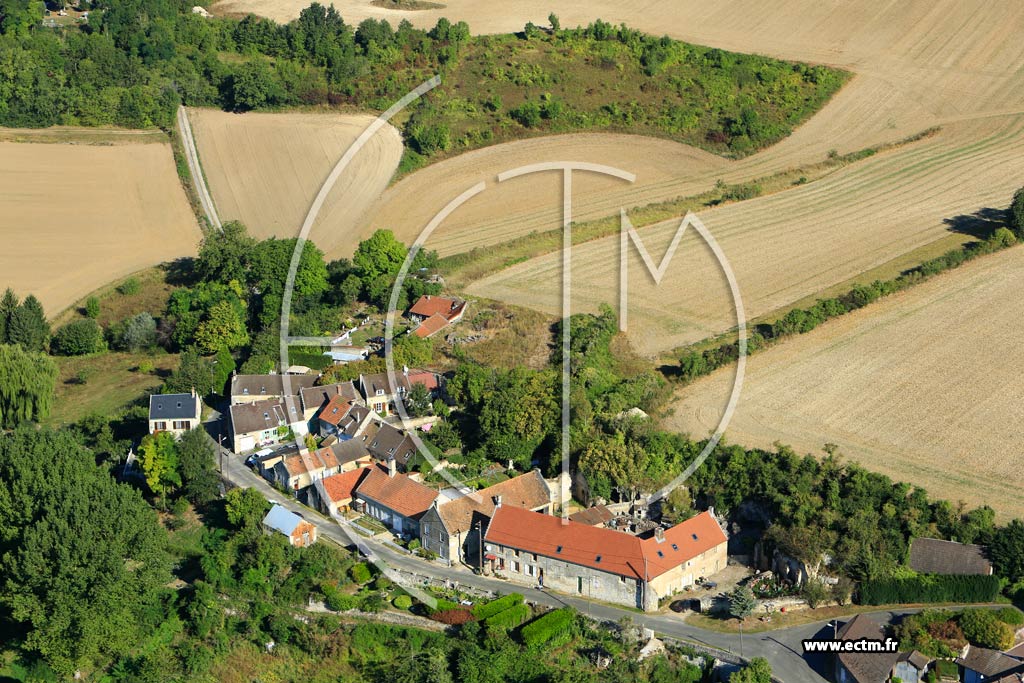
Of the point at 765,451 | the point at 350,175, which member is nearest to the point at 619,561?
the point at 765,451

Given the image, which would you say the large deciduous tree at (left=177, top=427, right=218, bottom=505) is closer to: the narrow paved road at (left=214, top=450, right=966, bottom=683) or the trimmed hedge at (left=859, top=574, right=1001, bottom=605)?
the narrow paved road at (left=214, top=450, right=966, bottom=683)

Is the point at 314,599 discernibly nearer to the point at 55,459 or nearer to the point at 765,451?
the point at 55,459

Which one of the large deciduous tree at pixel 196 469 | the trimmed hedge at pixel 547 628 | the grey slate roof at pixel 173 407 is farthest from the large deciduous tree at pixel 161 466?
the trimmed hedge at pixel 547 628

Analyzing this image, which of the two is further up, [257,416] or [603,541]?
[257,416]

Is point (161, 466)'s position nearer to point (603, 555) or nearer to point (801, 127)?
point (603, 555)

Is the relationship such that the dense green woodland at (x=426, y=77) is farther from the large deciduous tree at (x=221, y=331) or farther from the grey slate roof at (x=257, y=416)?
the grey slate roof at (x=257, y=416)

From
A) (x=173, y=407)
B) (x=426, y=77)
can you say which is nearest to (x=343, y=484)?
(x=173, y=407)
